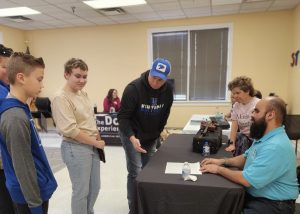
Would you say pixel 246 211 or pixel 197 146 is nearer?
pixel 246 211

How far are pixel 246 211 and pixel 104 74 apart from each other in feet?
17.6

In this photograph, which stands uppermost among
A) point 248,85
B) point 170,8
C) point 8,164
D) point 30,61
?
point 170,8

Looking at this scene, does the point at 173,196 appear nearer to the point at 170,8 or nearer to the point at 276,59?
the point at 170,8

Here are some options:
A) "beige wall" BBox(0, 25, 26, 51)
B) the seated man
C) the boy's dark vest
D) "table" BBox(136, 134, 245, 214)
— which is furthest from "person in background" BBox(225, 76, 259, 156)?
"beige wall" BBox(0, 25, 26, 51)

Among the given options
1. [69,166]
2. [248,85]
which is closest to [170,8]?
[248,85]

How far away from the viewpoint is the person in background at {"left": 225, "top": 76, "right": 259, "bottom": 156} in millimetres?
2223

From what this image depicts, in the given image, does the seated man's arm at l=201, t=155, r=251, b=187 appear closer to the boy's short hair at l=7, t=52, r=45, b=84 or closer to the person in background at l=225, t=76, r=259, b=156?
the person in background at l=225, t=76, r=259, b=156

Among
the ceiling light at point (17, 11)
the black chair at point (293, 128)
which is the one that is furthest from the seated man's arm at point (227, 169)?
the ceiling light at point (17, 11)

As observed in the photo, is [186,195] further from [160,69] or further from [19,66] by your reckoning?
[19,66]

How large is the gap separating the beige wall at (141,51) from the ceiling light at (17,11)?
1486 mm

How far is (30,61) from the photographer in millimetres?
1142

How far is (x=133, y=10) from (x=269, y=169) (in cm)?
430

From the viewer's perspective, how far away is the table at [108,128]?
15.1ft

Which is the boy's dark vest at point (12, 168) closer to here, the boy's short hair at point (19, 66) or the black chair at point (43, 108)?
the boy's short hair at point (19, 66)
